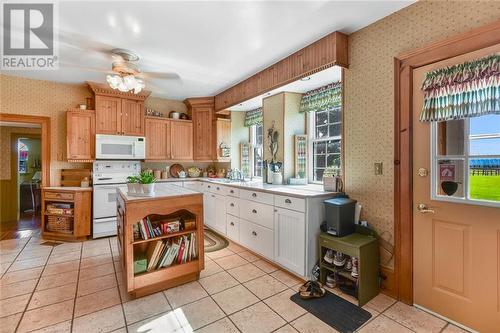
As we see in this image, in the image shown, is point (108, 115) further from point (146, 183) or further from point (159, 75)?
point (146, 183)

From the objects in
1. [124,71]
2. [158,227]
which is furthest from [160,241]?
[124,71]

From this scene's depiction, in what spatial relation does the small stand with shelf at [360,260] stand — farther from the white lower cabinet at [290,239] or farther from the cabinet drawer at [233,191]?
the cabinet drawer at [233,191]

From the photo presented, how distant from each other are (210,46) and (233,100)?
58.8 inches

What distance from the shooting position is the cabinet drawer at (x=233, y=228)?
3447mm

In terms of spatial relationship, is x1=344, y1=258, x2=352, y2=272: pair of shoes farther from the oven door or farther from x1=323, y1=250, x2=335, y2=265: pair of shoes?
the oven door

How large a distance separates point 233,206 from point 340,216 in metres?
1.73

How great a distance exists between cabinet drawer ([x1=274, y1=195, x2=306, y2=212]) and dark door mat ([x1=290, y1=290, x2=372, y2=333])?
83cm

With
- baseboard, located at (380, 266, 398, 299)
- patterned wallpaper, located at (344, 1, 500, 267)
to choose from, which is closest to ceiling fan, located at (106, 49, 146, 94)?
patterned wallpaper, located at (344, 1, 500, 267)

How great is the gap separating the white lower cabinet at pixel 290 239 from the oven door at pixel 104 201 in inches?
110

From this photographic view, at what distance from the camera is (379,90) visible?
2246mm

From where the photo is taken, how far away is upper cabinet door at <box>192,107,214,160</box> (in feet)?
16.2

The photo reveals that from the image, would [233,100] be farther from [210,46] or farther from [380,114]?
[380,114]

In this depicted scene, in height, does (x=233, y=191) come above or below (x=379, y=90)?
below

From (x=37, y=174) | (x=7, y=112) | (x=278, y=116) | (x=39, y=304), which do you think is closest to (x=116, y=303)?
(x=39, y=304)
